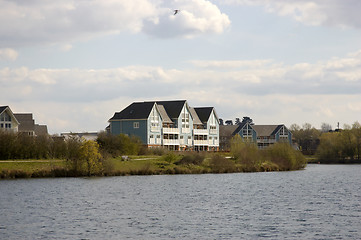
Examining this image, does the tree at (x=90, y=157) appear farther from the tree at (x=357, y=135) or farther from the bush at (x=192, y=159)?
the tree at (x=357, y=135)

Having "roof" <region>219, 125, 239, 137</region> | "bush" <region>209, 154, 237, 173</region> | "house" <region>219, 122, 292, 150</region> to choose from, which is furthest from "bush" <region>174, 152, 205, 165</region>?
"roof" <region>219, 125, 239, 137</region>

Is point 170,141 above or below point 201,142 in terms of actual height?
below

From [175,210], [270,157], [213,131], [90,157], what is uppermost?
[213,131]

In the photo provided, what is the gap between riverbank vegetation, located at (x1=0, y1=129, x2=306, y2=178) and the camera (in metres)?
61.8

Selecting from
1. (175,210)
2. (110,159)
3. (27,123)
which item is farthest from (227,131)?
(175,210)

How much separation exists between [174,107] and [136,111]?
32.0 ft

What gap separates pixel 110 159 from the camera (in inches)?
2618

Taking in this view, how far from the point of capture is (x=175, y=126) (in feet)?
367

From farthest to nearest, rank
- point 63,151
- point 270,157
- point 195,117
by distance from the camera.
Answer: point 195,117
point 270,157
point 63,151

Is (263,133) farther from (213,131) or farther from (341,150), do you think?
(341,150)

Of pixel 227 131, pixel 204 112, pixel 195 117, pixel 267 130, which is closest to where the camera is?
pixel 195 117

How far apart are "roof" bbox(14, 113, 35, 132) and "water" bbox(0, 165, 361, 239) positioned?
51309 millimetres

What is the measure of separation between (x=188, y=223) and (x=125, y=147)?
51.2 m

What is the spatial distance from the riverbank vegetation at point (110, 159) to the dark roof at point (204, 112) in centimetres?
3072
